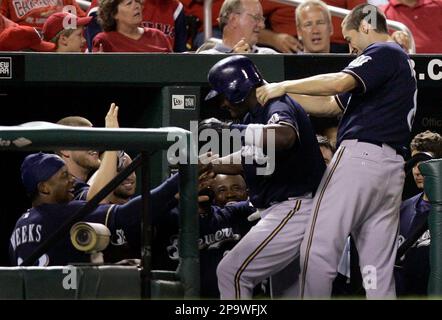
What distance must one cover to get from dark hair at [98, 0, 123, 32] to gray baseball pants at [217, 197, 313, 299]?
233 cm

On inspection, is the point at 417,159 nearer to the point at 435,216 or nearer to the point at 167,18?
the point at 435,216

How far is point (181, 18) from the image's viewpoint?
8.36 m

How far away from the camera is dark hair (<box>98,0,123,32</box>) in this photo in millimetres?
7633

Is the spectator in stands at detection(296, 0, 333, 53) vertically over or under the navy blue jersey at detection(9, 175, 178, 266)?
over

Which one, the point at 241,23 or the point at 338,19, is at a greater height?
the point at 338,19

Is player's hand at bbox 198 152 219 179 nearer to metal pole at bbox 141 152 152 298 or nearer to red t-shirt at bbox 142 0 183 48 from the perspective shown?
metal pole at bbox 141 152 152 298

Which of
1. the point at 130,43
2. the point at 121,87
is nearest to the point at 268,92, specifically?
the point at 121,87

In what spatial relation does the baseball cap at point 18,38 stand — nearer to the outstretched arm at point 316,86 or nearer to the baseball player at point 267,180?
the baseball player at point 267,180

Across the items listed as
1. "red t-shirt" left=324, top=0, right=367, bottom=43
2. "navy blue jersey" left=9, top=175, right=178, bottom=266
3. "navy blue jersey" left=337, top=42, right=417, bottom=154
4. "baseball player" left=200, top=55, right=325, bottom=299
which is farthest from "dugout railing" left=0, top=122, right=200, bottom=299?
"red t-shirt" left=324, top=0, right=367, bottom=43

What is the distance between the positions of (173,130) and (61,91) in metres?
2.55

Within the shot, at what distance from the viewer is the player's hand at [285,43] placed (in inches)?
336

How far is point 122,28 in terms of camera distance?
7.66 metres

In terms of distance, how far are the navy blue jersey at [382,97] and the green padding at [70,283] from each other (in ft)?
5.27

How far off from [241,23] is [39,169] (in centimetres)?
222
